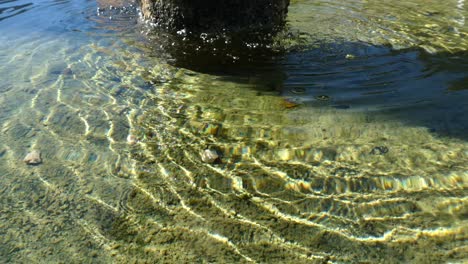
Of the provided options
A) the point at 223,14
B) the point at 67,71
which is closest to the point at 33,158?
the point at 67,71

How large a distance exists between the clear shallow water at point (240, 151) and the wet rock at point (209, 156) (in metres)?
0.06

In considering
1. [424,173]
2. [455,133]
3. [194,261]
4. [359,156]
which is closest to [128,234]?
[194,261]

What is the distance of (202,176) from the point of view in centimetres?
277

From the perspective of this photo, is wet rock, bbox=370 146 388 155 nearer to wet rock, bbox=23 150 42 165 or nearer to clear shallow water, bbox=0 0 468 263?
clear shallow water, bbox=0 0 468 263

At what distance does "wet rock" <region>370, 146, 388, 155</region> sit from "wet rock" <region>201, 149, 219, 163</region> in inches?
43.3

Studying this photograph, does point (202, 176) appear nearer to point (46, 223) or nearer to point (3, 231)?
point (46, 223)

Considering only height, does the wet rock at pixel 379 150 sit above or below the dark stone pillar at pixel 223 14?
below

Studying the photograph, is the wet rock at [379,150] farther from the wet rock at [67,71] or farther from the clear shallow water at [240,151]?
the wet rock at [67,71]

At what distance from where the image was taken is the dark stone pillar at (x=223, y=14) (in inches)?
215

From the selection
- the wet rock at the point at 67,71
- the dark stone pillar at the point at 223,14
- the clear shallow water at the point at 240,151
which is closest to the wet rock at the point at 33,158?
the clear shallow water at the point at 240,151

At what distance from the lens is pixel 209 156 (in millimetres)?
2963

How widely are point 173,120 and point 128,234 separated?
4.60ft

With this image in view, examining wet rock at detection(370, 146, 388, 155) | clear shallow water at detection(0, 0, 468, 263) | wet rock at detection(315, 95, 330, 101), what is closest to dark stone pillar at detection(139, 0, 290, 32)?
clear shallow water at detection(0, 0, 468, 263)

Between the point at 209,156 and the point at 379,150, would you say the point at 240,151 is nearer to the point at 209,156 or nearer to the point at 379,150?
the point at 209,156
